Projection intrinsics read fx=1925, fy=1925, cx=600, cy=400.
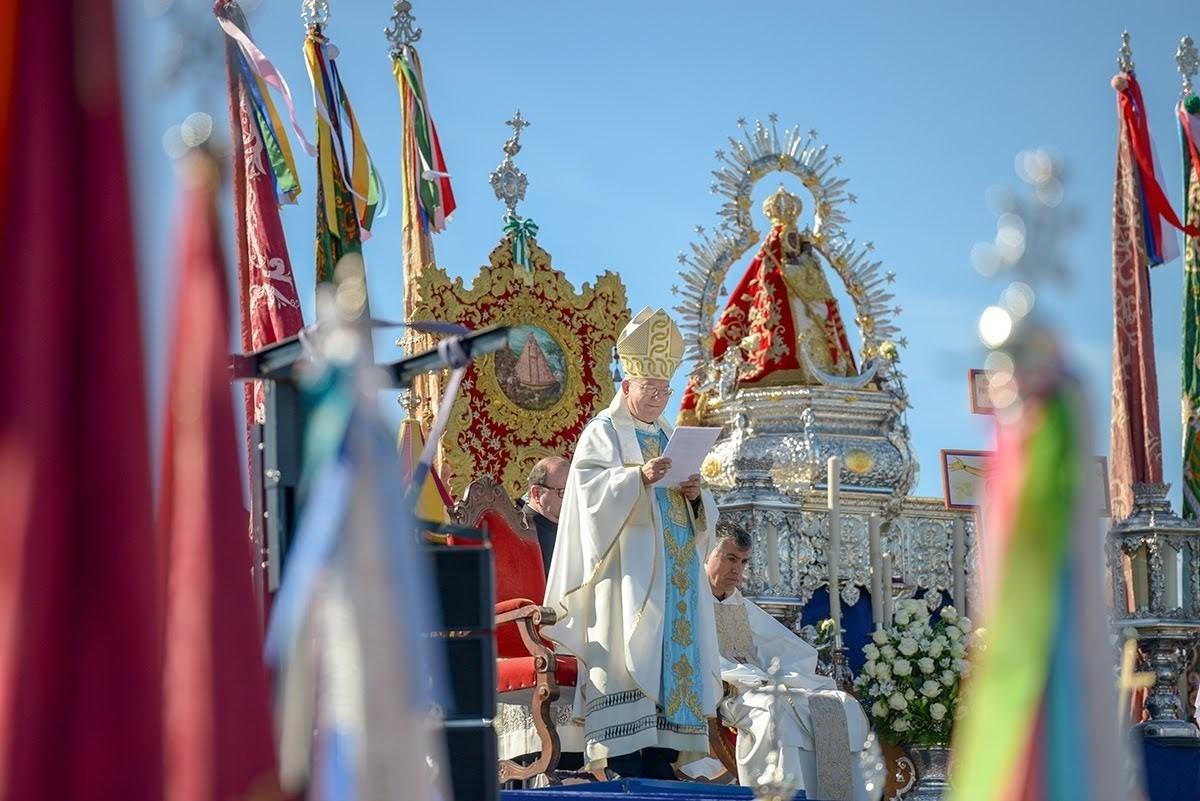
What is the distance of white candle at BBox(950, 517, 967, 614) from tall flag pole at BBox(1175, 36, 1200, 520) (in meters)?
1.36

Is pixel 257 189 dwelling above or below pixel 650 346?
above

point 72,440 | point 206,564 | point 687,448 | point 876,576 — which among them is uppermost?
point 687,448

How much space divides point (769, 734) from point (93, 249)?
600 cm

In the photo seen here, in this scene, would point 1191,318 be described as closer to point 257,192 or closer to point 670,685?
point 670,685

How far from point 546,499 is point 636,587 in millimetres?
1110

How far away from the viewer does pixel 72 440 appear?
88.8 inches

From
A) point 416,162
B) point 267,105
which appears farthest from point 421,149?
point 267,105

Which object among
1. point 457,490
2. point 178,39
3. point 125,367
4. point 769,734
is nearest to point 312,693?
point 125,367

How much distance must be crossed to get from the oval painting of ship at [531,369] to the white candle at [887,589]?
2.05 metres

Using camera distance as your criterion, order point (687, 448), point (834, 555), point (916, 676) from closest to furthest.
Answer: point (687, 448), point (916, 676), point (834, 555)

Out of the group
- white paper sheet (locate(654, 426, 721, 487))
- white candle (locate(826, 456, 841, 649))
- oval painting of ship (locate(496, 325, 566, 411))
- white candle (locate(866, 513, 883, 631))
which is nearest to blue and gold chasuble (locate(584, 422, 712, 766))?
white paper sheet (locate(654, 426, 721, 487))

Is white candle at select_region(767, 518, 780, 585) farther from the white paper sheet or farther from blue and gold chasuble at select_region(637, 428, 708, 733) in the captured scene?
the white paper sheet

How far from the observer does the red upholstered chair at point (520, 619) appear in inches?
291

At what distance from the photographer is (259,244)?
26.6 feet
